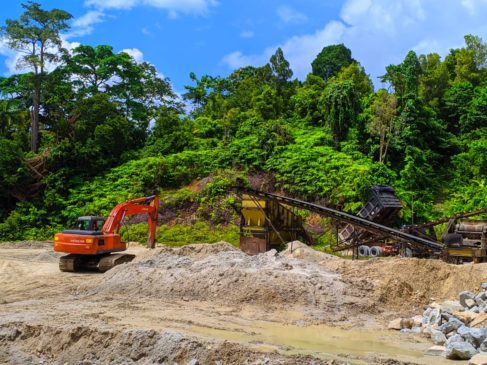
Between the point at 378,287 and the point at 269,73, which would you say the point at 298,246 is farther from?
the point at 269,73

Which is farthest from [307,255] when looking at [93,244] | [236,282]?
[93,244]

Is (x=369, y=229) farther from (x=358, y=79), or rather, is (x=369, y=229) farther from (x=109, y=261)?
(x=358, y=79)

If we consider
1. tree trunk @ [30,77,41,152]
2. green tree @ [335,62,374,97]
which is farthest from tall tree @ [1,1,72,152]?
green tree @ [335,62,374,97]

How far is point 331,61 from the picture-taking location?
47.4 metres

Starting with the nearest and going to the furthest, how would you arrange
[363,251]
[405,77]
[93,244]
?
[93,244] → [363,251] → [405,77]

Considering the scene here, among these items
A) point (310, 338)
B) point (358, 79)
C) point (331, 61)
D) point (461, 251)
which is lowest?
point (310, 338)

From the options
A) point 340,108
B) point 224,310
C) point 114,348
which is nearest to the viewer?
point 114,348

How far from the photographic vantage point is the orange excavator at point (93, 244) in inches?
586

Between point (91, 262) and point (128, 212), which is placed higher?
point (128, 212)

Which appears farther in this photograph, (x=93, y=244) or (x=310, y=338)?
(x=93, y=244)

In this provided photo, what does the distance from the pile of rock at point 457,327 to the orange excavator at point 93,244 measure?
8.82 meters

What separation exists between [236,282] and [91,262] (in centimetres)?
634

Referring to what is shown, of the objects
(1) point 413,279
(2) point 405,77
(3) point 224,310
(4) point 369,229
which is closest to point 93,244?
(3) point 224,310

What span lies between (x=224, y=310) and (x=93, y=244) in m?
6.09
